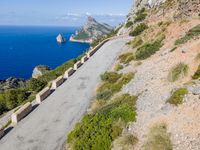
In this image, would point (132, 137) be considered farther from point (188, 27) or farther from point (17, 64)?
point (17, 64)

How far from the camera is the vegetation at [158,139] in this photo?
15039 millimetres

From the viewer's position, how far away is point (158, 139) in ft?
50.9

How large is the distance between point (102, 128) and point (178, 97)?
4.69 metres

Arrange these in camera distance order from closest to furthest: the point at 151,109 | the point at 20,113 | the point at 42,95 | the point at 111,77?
the point at 151,109 < the point at 20,113 < the point at 42,95 < the point at 111,77

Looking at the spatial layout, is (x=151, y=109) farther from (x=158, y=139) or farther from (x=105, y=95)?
(x=105, y=95)

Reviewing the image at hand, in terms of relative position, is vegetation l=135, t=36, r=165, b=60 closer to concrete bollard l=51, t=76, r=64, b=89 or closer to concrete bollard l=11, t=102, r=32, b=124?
concrete bollard l=51, t=76, r=64, b=89

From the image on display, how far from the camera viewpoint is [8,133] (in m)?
21.4

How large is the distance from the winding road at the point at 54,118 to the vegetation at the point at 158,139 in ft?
18.5

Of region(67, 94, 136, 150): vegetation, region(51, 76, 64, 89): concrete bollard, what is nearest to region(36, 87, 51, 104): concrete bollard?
region(51, 76, 64, 89): concrete bollard

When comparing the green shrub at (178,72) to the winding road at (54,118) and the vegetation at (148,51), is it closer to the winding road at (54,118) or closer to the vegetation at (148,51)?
the winding road at (54,118)

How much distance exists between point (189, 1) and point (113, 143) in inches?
1466

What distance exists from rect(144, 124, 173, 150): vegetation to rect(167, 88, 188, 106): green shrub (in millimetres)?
2078

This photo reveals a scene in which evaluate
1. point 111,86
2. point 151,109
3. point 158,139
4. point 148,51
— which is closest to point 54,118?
point 111,86

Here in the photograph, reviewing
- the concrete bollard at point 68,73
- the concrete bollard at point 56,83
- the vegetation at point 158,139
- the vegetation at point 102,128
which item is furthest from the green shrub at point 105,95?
the concrete bollard at point 68,73
